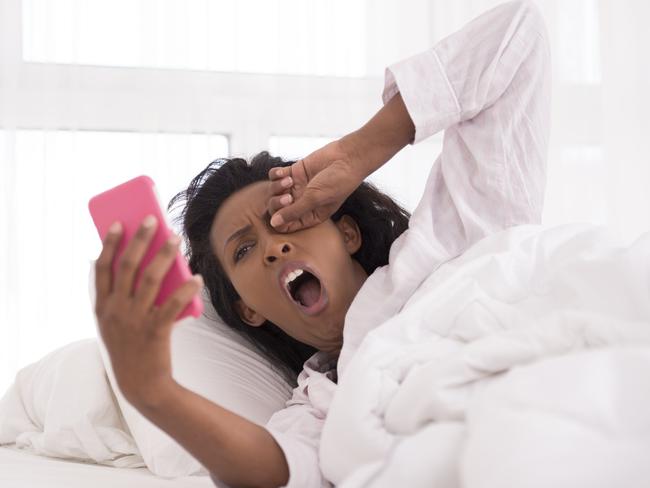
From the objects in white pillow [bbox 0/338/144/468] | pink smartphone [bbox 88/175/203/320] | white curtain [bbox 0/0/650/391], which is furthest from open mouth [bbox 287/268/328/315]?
white curtain [bbox 0/0/650/391]

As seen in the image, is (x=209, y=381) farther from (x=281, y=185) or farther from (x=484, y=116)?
(x=484, y=116)

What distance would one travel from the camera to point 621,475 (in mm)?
630

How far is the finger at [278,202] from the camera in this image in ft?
4.29

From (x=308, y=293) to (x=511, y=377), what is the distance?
0.74 meters

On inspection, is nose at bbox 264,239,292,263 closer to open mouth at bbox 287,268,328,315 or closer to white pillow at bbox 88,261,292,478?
open mouth at bbox 287,268,328,315

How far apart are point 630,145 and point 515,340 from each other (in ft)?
7.23

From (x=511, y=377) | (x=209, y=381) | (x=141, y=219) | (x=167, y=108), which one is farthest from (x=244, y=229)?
(x=167, y=108)

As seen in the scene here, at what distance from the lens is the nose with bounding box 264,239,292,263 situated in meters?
1.32

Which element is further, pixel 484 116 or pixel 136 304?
pixel 484 116

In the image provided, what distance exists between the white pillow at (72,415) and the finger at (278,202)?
1.54ft

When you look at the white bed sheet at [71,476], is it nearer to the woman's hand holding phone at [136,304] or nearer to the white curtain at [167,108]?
the woman's hand holding phone at [136,304]

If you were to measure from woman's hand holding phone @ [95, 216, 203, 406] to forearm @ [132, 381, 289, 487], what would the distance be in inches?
2.4

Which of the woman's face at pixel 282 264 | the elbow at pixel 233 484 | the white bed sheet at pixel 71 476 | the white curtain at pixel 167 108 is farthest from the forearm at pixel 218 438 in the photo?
the white curtain at pixel 167 108

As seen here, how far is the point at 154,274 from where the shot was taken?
0.75m
